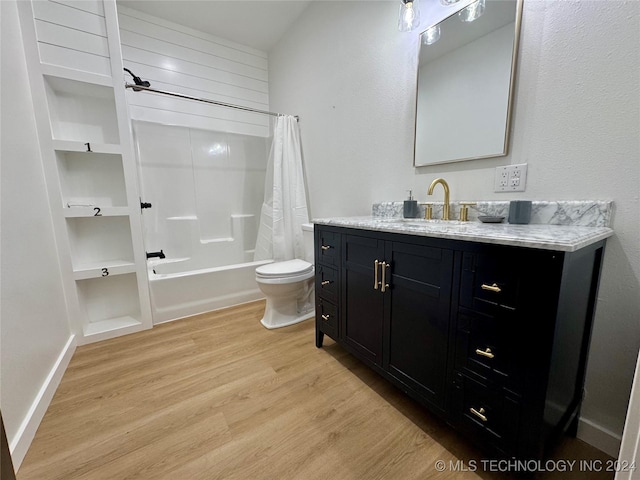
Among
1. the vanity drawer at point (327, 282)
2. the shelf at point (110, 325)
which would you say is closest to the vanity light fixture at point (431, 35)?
the vanity drawer at point (327, 282)

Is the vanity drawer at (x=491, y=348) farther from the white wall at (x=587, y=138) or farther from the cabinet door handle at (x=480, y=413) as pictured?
the white wall at (x=587, y=138)

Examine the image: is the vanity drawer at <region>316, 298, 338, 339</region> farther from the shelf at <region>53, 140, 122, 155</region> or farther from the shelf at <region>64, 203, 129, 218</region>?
the shelf at <region>53, 140, 122, 155</region>

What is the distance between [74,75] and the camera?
1.65 meters

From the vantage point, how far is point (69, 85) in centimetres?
172

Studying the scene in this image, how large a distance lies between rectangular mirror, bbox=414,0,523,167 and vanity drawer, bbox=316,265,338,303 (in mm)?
833

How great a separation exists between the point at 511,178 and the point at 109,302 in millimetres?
2758

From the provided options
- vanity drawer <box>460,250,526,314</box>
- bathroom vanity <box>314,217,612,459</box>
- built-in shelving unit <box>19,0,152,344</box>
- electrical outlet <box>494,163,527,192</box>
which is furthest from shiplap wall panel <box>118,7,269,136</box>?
vanity drawer <box>460,250,526,314</box>

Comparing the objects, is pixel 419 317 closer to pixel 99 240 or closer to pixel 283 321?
pixel 283 321

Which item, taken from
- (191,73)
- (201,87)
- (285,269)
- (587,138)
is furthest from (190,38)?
(587,138)

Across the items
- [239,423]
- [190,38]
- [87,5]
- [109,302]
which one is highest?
[190,38]

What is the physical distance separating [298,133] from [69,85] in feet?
5.51

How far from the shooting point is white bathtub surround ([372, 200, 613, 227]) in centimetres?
96

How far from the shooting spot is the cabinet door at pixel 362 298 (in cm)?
124

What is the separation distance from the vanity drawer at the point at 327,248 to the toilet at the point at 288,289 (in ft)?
1.16
